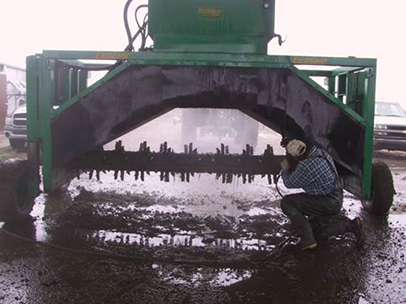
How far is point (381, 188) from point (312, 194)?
4.93 ft

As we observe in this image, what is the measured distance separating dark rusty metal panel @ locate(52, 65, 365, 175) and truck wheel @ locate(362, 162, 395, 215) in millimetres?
987

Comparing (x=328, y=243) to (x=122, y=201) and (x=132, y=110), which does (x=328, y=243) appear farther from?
(x=122, y=201)

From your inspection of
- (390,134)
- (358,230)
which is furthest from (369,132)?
(390,134)

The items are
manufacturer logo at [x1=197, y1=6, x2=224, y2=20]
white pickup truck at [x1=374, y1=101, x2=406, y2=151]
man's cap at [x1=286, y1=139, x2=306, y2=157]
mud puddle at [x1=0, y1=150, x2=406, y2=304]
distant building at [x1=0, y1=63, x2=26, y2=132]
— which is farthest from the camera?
distant building at [x1=0, y1=63, x2=26, y2=132]

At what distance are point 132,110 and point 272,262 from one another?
197 cm

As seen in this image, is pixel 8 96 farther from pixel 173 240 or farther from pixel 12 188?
pixel 173 240

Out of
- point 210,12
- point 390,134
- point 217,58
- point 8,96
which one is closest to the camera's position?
point 217,58

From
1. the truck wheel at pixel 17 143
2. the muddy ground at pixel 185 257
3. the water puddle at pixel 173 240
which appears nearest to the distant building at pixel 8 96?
the truck wheel at pixel 17 143

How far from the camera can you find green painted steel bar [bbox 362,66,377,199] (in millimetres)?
4145

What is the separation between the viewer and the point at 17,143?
35.5 feet

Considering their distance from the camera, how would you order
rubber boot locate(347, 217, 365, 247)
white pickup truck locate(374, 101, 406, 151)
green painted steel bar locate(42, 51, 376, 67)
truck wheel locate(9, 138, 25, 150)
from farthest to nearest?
white pickup truck locate(374, 101, 406, 151)
truck wheel locate(9, 138, 25, 150)
rubber boot locate(347, 217, 365, 247)
green painted steel bar locate(42, 51, 376, 67)

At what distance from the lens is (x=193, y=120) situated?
37.9ft

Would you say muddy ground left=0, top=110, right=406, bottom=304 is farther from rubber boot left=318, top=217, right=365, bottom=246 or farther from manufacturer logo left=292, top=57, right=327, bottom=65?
manufacturer logo left=292, top=57, right=327, bottom=65

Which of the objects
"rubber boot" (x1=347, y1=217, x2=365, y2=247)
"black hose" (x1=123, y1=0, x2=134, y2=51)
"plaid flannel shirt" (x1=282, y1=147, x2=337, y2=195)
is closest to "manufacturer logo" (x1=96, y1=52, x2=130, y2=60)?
"black hose" (x1=123, y1=0, x2=134, y2=51)
